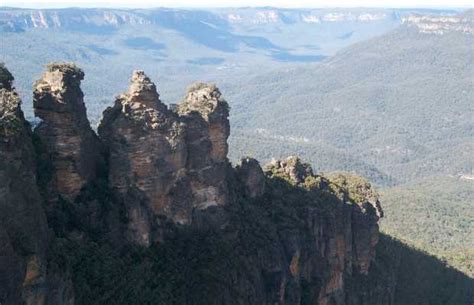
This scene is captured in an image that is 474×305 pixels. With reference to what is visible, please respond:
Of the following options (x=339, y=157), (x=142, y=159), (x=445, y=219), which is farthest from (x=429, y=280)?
(x=339, y=157)

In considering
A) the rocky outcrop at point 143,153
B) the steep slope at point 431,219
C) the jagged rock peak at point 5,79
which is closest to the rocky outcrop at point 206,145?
the rocky outcrop at point 143,153

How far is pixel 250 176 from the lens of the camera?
46.9 meters

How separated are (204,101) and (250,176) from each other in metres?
6.79

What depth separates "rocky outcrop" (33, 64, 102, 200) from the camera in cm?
3378

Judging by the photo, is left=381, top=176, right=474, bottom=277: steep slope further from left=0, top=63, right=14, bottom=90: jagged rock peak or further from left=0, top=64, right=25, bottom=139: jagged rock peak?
left=0, top=64, right=25, bottom=139: jagged rock peak

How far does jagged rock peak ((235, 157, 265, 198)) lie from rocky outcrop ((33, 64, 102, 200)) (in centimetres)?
1390

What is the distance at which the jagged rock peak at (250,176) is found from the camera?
46.7 m

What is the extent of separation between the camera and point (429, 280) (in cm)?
6088

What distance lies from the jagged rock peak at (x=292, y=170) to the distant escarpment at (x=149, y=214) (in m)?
2.00

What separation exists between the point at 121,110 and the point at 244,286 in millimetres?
12004

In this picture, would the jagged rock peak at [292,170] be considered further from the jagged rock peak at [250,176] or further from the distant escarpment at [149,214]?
the jagged rock peak at [250,176]

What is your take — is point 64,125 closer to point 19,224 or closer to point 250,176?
point 19,224

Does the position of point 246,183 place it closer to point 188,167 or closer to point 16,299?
point 188,167

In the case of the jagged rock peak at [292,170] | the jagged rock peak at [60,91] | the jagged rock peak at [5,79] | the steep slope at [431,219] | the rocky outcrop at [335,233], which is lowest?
the steep slope at [431,219]
